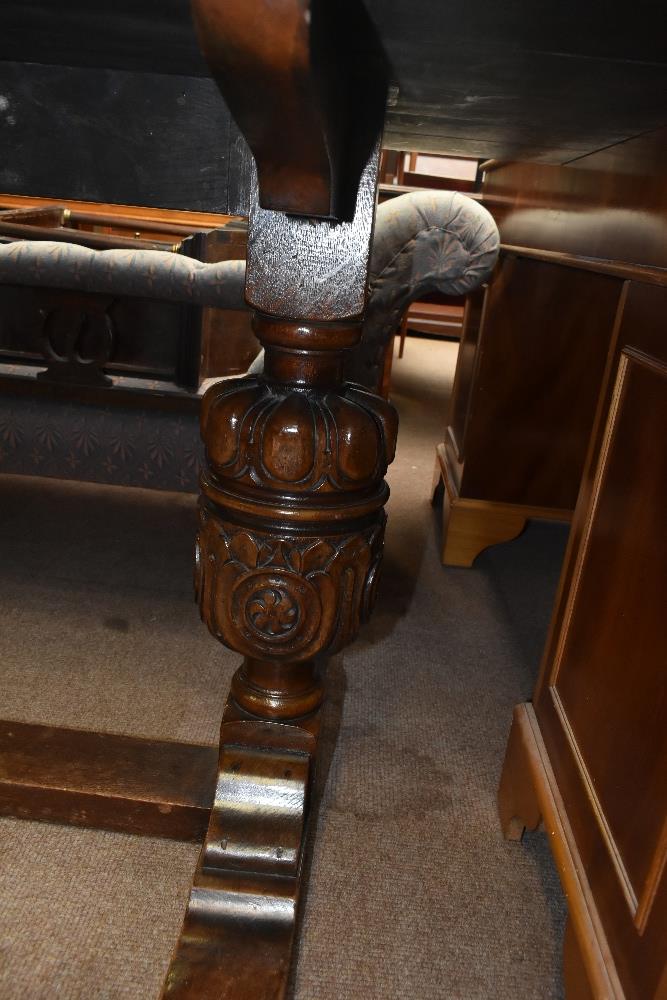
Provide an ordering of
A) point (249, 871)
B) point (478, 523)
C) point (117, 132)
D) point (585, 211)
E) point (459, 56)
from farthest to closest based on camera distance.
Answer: point (478, 523) < point (585, 211) < point (249, 871) < point (117, 132) < point (459, 56)

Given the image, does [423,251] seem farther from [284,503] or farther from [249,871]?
[249,871]

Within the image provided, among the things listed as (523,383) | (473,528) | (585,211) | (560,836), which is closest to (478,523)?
(473,528)

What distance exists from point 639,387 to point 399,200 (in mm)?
738

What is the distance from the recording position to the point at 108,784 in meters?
1.02

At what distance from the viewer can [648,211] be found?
91cm

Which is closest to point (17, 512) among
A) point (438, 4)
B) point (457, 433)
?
point (457, 433)

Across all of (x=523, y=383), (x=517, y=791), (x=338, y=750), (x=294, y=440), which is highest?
(x=294, y=440)

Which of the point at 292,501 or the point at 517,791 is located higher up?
the point at 292,501

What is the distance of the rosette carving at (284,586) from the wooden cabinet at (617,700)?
0.27 m

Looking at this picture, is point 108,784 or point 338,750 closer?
point 108,784

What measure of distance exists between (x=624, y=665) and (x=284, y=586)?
1.16ft

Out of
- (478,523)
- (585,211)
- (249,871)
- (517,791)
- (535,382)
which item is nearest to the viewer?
(249,871)

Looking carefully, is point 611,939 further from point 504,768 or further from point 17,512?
point 17,512

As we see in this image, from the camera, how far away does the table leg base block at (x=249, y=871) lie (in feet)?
2.67
